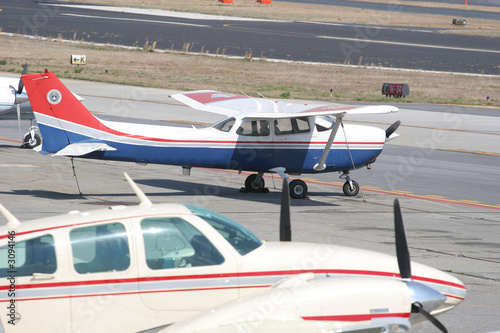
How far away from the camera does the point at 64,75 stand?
49781 mm

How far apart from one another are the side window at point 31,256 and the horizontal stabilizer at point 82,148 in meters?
10.3

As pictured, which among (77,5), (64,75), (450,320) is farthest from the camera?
(77,5)

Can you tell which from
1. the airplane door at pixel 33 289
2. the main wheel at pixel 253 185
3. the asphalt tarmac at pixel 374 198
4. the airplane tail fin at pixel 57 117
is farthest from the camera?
the main wheel at pixel 253 185

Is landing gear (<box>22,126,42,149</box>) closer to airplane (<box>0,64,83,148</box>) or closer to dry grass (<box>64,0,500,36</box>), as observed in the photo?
airplane (<box>0,64,83,148</box>)

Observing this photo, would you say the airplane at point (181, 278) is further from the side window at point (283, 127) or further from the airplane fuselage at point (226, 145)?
the side window at point (283, 127)

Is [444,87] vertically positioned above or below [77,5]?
below

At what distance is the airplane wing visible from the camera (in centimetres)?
1903

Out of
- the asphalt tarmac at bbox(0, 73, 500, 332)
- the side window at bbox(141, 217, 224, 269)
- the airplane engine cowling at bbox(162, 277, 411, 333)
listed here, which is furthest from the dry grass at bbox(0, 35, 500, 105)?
the airplane engine cowling at bbox(162, 277, 411, 333)

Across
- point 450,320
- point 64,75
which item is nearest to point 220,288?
point 450,320

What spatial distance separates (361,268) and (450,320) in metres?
2.61

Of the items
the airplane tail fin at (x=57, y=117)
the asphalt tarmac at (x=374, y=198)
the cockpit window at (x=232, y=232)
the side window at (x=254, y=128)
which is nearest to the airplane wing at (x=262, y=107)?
the side window at (x=254, y=128)

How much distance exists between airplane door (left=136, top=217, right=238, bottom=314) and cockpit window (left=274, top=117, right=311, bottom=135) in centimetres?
1203

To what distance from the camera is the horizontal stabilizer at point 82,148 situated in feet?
57.8

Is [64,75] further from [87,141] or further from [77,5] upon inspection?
[77,5]
